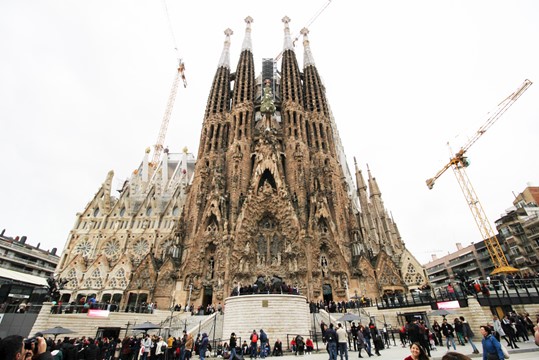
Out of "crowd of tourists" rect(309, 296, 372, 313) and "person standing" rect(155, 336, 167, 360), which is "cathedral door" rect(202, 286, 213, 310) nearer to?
"crowd of tourists" rect(309, 296, 372, 313)

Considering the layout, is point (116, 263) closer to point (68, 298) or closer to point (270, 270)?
point (68, 298)

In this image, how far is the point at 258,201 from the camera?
110ft

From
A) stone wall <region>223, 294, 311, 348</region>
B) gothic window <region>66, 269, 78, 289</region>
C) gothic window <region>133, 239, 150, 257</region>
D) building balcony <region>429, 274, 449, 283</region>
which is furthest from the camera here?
building balcony <region>429, 274, 449, 283</region>

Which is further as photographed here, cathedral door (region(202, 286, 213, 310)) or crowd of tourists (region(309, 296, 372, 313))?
cathedral door (region(202, 286, 213, 310))

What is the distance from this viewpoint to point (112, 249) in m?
41.0

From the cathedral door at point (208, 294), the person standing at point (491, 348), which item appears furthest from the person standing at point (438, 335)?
the cathedral door at point (208, 294)

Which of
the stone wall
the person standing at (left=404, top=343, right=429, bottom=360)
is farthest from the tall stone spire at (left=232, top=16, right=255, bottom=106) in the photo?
the person standing at (left=404, top=343, right=429, bottom=360)

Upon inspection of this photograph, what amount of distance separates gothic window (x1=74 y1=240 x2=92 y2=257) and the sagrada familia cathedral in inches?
6.7

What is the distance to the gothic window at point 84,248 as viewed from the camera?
40.5 meters

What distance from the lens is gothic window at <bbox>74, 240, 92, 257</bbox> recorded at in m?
40.5

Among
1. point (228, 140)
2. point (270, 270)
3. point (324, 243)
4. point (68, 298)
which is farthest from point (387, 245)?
point (68, 298)

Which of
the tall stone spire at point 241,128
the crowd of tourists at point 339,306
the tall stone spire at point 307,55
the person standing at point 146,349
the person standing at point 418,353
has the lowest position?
the person standing at point 146,349

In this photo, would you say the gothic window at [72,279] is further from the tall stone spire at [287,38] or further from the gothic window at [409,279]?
the tall stone spire at [287,38]

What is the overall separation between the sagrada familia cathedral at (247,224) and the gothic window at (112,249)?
0.16 meters
